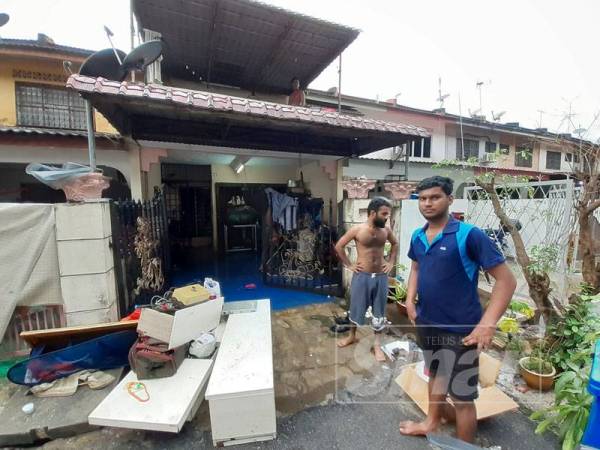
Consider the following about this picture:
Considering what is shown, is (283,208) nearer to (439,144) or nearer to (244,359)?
(244,359)

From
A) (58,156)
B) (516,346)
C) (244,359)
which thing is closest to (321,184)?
(516,346)

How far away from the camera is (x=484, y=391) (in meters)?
2.56

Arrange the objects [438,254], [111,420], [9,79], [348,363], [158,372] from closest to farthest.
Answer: [438,254] < [111,420] < [158,372] < [348,363] < [9,79]

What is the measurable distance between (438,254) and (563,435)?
1.51 m

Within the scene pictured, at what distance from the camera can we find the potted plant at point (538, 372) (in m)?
2.74

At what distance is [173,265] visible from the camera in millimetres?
7668

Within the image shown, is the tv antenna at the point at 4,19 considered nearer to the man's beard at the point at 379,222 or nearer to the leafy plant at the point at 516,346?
the man's beard at the point at 379,222

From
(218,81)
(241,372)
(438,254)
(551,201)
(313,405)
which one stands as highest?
(218,81)

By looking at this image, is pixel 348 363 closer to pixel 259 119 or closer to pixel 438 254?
pixel 438 254

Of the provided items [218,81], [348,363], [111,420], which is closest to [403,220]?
[348,363]

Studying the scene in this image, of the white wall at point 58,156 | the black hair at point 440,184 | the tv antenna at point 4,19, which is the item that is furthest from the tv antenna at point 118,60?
the black hair at point 440,184

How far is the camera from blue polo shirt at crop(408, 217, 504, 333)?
1862 mm

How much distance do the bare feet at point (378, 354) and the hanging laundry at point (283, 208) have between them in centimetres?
339

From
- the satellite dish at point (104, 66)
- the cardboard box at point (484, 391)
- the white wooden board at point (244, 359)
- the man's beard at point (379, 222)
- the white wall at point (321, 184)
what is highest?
the satellite dish at point (104, 66)
